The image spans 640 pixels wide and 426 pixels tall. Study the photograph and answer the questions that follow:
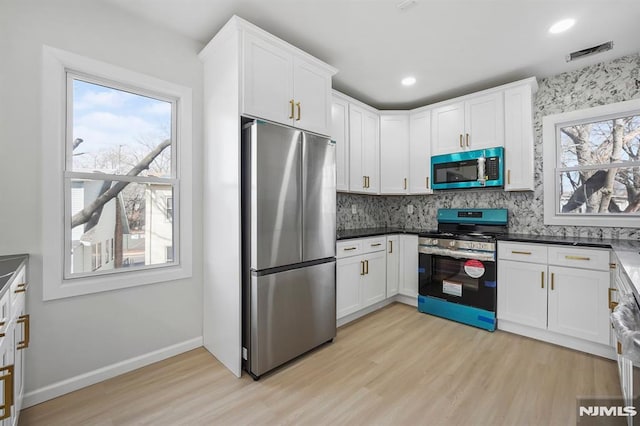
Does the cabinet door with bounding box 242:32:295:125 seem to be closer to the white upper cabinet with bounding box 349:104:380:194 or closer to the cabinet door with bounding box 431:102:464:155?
the white upper cabinet with bounding box 349:104:380:194

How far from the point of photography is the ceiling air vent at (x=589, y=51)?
253 cm

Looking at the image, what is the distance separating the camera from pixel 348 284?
302 cm

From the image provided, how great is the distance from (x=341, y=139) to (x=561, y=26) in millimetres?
2100

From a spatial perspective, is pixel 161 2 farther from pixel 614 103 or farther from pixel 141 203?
pixel 614 103

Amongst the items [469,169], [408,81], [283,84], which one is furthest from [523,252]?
[283,84]

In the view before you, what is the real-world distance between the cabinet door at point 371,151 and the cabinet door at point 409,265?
2.55 feet

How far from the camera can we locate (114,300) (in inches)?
83.5

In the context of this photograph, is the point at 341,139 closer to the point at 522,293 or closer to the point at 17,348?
the point at 522,293

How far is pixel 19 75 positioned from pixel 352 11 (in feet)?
7.42

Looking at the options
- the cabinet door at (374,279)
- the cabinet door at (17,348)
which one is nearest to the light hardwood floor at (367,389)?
the cabinet door at (17,348)

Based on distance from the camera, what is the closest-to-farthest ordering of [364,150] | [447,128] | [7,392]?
[7,392]
[447,128]
[364,150]

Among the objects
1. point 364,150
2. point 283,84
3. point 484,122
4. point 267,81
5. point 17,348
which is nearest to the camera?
point 17,348

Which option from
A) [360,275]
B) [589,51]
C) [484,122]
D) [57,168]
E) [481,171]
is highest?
[589,51]

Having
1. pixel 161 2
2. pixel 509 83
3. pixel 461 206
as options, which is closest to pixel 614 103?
pixel 509 83
